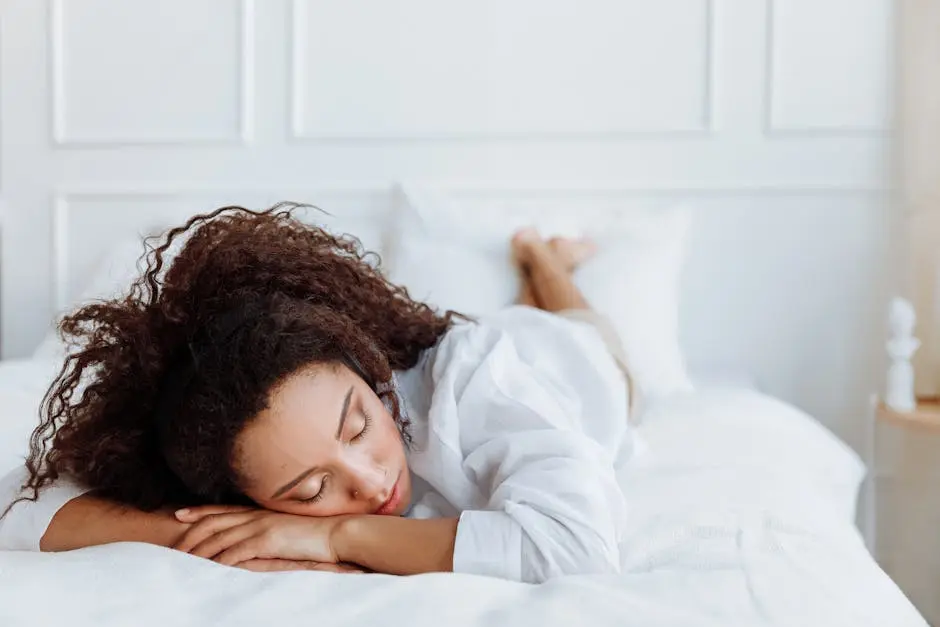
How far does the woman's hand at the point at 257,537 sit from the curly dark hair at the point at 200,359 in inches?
1.8

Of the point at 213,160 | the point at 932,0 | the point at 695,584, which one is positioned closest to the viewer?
the point at 695,584

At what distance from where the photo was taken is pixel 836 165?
2.10 m

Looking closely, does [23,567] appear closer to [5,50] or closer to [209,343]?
[209,343]

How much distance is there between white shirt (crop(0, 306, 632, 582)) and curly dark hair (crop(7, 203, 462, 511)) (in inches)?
2.8

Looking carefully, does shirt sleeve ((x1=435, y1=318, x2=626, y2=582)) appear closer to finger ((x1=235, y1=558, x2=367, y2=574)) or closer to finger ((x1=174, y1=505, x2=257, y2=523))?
finger ((x1=235, y1=558, x2=367, y2=574))

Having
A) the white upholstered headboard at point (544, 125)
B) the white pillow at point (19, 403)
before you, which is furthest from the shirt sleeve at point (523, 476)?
the white upholstered headboard at point (544, 125)

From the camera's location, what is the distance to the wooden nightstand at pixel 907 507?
78.0 inches

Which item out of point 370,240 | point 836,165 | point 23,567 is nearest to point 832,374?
point 836,165

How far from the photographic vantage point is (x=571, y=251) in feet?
6.04

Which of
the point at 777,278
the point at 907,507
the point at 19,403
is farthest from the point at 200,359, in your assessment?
the point at 907,507

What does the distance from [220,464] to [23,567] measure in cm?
20

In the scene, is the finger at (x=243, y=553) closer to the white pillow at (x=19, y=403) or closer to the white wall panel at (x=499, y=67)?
the white pillow at (x=19, y=403)

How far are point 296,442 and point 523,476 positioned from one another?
0.79 ft

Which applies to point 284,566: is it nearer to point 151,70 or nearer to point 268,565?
point 268,565
